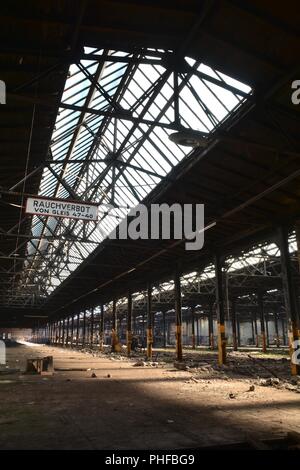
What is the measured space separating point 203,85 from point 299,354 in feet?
37.6

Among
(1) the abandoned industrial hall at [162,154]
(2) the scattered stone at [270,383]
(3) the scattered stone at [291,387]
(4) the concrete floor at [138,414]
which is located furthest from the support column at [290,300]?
(4) the concrete floor at [138,414]

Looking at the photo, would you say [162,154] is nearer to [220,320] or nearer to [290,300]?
[290,300]

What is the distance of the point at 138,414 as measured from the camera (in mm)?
8719

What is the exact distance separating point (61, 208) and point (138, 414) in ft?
19.5

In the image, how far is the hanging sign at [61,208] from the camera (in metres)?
10.7

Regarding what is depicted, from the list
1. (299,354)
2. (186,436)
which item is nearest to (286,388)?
(299,354)

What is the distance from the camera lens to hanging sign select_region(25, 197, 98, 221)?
10.7m

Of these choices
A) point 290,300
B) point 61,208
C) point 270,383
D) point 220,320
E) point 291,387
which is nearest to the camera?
point 61,208

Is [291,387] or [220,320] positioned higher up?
[220,320]

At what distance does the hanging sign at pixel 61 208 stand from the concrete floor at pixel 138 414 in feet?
16.9

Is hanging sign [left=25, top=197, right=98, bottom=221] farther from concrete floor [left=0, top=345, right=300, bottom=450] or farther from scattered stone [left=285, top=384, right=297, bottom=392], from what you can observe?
scattered stone [left=285, top=384, right=297, bottom=392]

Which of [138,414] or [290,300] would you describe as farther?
[290,300]

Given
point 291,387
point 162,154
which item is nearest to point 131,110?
point 162,154
